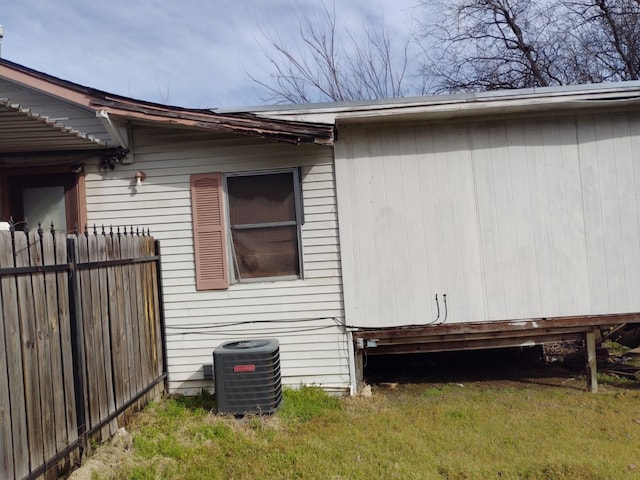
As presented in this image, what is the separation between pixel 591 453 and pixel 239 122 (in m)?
4.45

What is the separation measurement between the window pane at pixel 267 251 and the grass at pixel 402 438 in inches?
54.7

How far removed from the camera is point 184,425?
4.75 metres

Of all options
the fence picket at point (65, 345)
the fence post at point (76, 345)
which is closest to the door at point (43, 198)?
the fence post at point (76, 345)

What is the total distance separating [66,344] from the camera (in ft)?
12.5

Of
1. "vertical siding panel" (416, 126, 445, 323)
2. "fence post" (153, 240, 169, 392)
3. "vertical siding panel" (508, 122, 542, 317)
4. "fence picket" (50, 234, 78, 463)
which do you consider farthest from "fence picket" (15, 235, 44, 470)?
"vertical siding panel" (508, 122, 542, 317)

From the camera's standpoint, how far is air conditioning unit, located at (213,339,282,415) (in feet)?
16.2

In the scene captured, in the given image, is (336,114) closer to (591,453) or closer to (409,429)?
(409,429)

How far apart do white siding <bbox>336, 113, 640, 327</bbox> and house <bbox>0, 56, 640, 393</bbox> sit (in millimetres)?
16

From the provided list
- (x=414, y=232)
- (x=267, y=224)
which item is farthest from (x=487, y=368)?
(x=267, y=224)

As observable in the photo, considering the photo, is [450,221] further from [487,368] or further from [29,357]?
[29,357]

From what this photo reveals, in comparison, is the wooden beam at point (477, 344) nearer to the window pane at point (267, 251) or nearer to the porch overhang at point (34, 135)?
the window pane at point (267, 251)

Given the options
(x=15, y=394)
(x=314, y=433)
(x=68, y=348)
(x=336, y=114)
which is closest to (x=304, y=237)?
(x=336, y=114)

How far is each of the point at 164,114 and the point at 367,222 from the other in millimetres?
2550

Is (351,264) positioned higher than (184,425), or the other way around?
(351,264)
